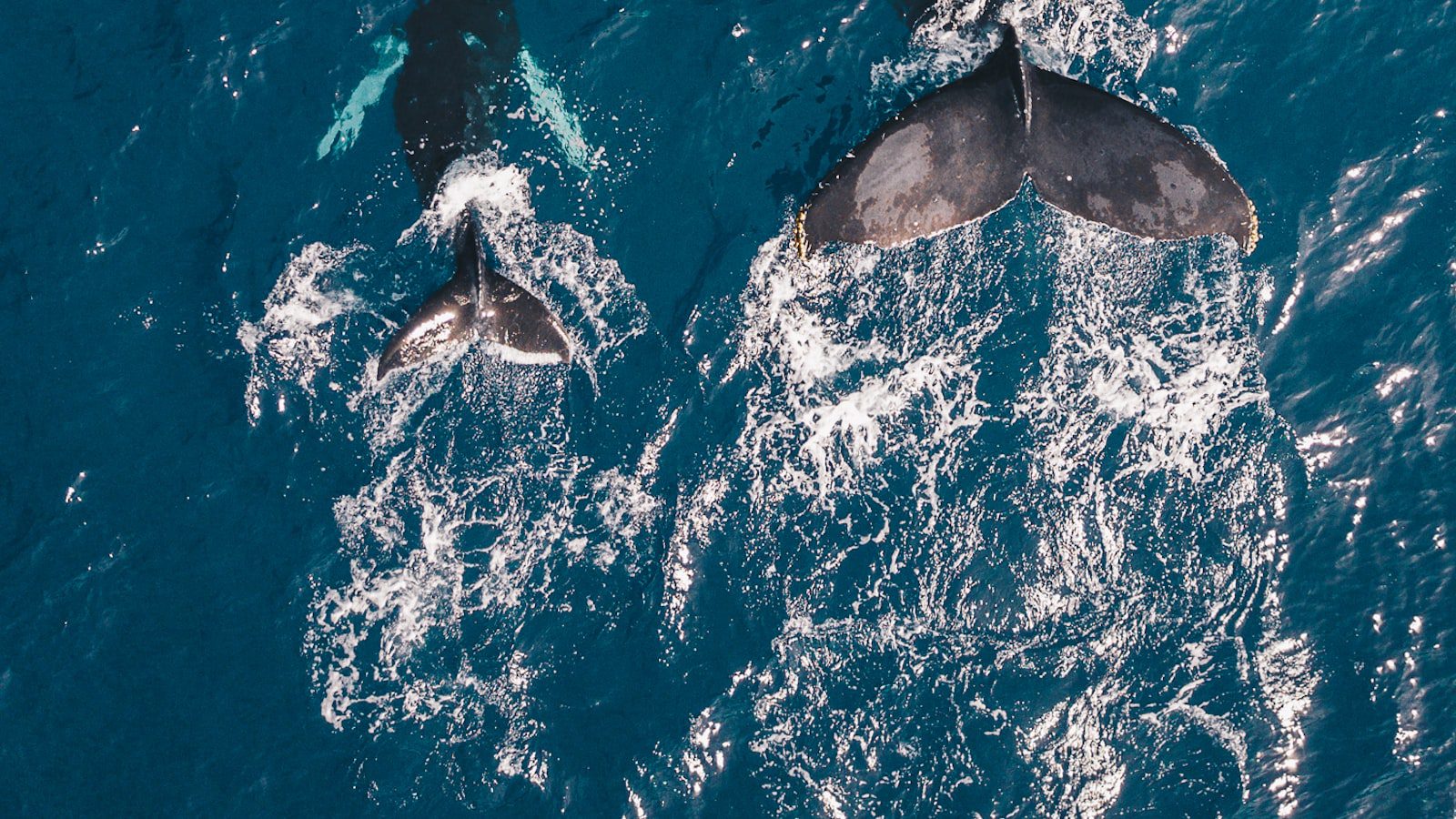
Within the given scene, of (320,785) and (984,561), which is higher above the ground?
(984,561)

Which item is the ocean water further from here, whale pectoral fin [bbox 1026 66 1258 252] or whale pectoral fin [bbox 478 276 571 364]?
whale pectoral fin [bbox 1026 66 1258 252]

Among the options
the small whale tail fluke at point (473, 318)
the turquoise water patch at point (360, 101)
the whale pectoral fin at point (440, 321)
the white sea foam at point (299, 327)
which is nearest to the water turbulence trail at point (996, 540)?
the small whale tail fluke at point (473, 318)

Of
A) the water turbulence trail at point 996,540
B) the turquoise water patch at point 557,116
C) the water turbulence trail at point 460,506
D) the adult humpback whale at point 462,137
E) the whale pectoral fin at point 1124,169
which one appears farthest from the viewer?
the turquoise water patch at point 557,116

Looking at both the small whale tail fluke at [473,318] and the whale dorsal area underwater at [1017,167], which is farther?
the small whale tail fluke at [473,318]

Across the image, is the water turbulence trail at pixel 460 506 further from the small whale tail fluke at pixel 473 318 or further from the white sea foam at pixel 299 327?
the small whale tail fluke at pixel 473 318

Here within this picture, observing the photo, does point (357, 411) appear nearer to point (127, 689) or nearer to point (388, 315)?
point (388, 315)

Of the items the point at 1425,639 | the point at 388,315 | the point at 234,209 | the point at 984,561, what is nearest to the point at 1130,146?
the point at 984,561

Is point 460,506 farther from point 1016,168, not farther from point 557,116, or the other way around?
point 1016,168

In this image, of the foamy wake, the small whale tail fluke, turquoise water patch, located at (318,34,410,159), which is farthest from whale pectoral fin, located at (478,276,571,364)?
the foamy wake
